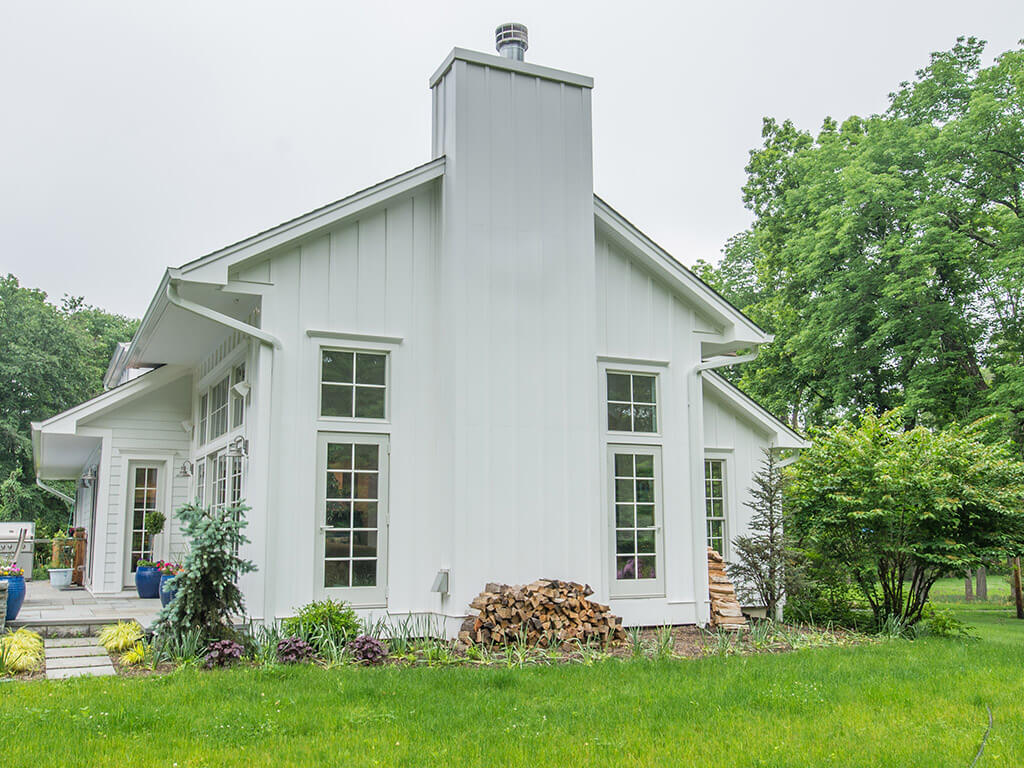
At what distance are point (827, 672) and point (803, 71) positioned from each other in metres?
14.5

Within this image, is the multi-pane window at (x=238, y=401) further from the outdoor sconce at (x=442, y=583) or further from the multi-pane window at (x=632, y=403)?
the multi-pane window at (x=632, y=403)

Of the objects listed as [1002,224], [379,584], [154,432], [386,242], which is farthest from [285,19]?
[1002,224]

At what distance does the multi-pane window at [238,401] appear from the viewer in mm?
9625

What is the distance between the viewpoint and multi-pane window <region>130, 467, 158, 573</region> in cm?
1330

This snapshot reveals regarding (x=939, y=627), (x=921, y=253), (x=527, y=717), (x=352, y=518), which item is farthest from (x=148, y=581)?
(x=921, y=253)

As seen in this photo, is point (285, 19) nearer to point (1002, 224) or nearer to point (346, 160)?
point (346, 160)

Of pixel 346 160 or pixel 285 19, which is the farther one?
pixel 346 160

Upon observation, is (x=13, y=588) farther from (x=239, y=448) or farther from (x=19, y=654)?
(x=239, y=448)

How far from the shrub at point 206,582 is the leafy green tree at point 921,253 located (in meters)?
14.6

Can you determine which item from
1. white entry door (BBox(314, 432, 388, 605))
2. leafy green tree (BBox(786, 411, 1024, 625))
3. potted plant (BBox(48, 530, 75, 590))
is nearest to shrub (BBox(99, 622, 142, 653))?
white entry door (BBox(314, 432, 388, 605))

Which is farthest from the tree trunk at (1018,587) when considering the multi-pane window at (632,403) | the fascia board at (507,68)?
the fascia board at (507,68)

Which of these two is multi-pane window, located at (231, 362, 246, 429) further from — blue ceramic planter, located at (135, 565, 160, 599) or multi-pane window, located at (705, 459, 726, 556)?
multi-pane window, located at (705, 459, 726, 556)

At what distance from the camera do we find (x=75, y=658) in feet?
25.6

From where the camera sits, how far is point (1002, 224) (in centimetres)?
1777
